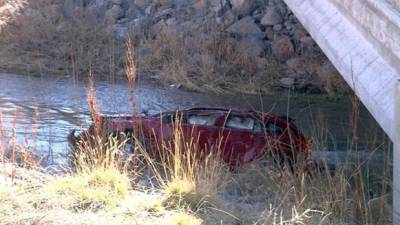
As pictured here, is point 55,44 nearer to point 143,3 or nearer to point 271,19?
point 143,3

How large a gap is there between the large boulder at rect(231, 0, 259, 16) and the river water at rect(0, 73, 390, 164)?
458 centimetres

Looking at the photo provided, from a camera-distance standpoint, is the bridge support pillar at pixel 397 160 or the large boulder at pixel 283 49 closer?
the bridge support pillar at pixel 397 160

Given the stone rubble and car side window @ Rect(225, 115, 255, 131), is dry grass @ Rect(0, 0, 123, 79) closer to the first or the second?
the stone rubble

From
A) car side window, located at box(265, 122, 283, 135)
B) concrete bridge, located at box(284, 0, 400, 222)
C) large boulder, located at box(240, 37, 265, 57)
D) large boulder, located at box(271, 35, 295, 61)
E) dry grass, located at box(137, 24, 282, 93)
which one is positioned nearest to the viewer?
concrete bridge, located at box(284, 0, 400, 222)

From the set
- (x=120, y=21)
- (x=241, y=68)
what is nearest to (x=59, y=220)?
(x=241, y=68)

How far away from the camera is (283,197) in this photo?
682cm

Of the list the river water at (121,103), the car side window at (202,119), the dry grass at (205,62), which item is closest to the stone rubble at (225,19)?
the dry grass at (205,62)

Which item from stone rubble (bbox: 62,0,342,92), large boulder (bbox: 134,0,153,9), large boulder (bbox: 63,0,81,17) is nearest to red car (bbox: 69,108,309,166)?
stone rubble (bbox: 62,0,342,92)

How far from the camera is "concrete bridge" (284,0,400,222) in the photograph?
24.1ft

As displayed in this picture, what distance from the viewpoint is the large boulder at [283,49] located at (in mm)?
26844

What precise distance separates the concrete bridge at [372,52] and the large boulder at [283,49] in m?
15.2

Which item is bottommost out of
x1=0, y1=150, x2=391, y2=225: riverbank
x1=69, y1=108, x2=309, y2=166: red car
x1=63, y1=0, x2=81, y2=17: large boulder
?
x1=69, y1=108, x2=309, y2=166: red car

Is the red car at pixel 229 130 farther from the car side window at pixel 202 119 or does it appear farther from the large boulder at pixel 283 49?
the large boulder at pixel 283 49

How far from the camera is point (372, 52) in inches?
341
